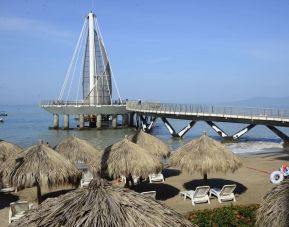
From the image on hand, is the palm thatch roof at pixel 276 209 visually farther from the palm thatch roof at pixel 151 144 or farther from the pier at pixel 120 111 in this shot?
the pier at pixel 120 111

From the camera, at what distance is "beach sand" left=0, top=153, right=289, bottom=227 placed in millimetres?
12328

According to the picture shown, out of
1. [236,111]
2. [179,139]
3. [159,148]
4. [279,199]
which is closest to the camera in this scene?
[279,199]

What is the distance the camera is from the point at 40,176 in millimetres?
10789

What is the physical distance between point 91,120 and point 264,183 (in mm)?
40479

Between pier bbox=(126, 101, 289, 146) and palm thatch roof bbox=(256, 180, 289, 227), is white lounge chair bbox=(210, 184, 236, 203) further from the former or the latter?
pier bbox=(126, 101, 289, 146)

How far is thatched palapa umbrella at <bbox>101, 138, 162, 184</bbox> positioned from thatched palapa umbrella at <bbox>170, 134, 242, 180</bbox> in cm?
88

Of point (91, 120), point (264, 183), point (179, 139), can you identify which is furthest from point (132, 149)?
point (91, 120)

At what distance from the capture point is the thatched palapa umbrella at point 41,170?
10.8 metres

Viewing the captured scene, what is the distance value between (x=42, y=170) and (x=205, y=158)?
491 cm

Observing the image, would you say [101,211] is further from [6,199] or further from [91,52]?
[91,52]

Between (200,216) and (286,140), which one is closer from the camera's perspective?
(200,216)

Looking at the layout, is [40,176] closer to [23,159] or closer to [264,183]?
[23,159]

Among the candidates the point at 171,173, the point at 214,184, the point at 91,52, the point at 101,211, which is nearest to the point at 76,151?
the point at 171,173

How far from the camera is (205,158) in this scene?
1252 centimetres
